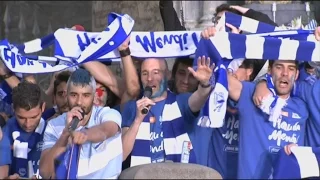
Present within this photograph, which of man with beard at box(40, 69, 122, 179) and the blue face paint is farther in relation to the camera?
the blue face paint

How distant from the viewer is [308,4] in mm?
12180

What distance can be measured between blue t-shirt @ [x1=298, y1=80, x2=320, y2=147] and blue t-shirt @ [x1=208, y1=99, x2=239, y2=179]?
488 millimetres

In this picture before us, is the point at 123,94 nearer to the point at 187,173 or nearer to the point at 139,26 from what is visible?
the point at 187,173

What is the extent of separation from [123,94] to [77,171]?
1458 millimetres

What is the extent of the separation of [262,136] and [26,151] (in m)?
1.75

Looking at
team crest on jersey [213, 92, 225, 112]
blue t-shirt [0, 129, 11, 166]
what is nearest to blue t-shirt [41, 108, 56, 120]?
blue t-shirt [0, 129, 11, 166]

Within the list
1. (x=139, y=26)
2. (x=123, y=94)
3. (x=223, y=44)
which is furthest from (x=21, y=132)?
(x=139, y=26)

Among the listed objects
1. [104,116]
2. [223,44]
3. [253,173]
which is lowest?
[253,173]

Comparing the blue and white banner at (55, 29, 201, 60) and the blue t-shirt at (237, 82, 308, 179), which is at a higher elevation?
the blue and white banner at (55, 29, 201, 60)

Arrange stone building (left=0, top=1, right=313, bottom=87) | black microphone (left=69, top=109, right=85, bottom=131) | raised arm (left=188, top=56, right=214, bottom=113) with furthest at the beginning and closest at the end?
1. stone building (left=0, top=1, right=313, bottom=87)
2. raised arm (left=188, top=56, right=214, bottom=113)
3. black microphone (left=69, top=109, right=85, bottom=131)

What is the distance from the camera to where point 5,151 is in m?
7.15

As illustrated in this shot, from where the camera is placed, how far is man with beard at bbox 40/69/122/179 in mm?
6262

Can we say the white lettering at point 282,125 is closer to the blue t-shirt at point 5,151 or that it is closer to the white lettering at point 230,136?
the white lettering at point 230,136

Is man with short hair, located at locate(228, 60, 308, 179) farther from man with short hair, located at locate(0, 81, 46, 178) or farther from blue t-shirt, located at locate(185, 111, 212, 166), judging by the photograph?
man with short hair, located at locate(0, 81, 46, 178)
